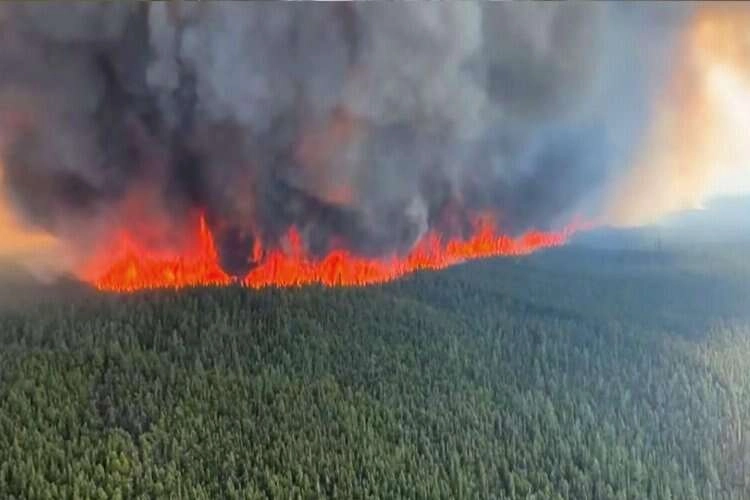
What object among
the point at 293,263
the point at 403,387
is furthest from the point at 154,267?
the point at 403,387

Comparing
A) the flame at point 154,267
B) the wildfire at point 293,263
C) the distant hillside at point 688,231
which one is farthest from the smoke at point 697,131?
the flame at point 154,267

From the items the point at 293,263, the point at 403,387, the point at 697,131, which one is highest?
the point at 697,131

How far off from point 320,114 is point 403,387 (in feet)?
2.21

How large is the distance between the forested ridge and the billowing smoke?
163 millimetres

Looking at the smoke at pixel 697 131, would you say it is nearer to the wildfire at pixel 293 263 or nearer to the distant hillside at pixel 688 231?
the distant hillside at pixel 688 231

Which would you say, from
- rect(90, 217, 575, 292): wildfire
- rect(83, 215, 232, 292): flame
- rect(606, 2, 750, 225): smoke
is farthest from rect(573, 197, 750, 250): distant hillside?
rect(83, 215, 232, 292): flame

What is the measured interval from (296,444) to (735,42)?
1.41 m

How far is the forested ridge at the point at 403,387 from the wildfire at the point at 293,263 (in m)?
0.03

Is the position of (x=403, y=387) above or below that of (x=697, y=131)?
below

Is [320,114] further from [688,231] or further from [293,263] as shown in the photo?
[688,231]

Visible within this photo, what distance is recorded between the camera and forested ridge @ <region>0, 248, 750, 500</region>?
6.89ft

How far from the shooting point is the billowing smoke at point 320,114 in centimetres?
219

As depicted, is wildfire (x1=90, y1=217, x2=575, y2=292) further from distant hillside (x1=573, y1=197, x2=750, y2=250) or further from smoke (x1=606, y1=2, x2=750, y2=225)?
smoke (x1=606, y1=2, x2=750, y2=225)

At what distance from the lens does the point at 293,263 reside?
2236 mm
